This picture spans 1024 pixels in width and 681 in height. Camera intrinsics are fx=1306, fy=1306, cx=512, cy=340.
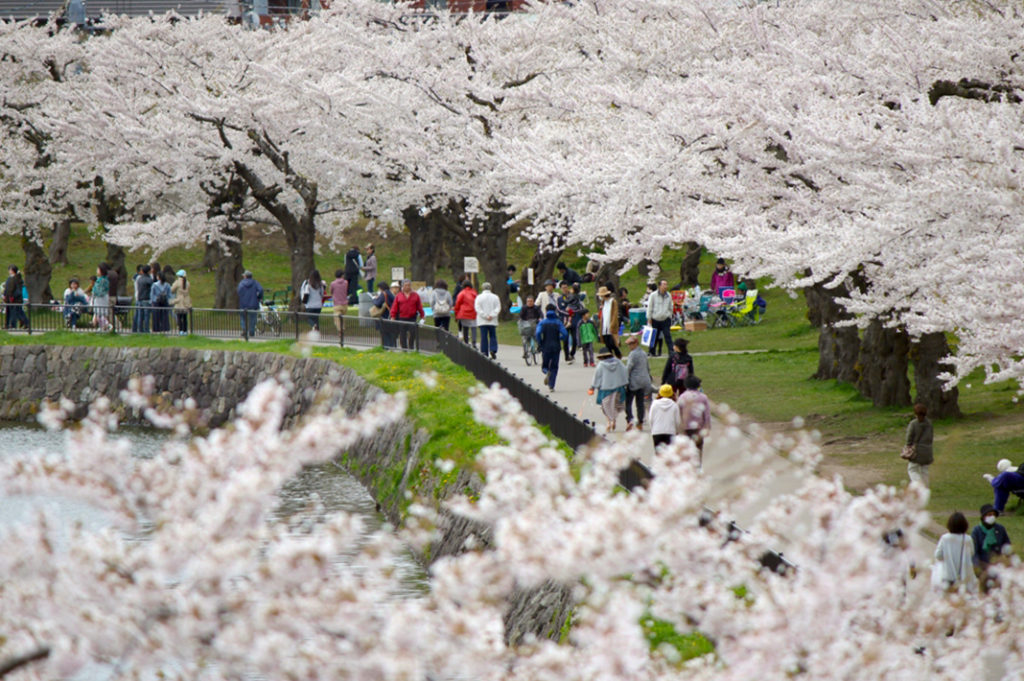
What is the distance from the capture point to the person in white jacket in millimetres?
23906

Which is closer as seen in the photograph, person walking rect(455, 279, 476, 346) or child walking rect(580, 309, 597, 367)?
child walking rect(580, 309, 597, 367)

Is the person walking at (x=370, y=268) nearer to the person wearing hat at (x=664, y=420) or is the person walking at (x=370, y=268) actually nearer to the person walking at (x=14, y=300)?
the person walking at (x=14, y=300)

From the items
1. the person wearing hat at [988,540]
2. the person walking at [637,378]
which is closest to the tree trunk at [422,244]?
the person walking at [637,378]

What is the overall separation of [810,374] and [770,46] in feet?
22.2

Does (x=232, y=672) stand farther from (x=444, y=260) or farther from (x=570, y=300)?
(x=444, y=260)

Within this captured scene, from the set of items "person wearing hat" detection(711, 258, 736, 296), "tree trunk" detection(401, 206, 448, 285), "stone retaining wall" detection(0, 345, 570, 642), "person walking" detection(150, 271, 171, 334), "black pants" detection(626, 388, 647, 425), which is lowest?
"stone retaining wall" detection(0, 345, 570, 642)

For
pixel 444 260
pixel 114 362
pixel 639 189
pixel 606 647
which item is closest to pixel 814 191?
pixel 639 189

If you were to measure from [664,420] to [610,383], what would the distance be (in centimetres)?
299

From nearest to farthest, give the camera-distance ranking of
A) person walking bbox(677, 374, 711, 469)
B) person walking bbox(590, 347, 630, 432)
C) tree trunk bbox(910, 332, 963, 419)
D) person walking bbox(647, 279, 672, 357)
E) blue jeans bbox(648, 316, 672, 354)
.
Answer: person walking bbox(677, 374, 711, 469) → person walking bbox(590, 347, 630, 432) → tree trunk bbox(910, 332, 963, 419) → person walking bbox(647, 279, 672, 357) → blue jeans bbox(648, 316, 672, 354)

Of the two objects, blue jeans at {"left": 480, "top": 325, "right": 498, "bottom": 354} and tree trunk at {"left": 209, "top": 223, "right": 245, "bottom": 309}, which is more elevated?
tree trunk at {"left": 209, "top": 223, "right": 245, "bottom": 309}

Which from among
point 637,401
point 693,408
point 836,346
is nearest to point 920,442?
point 693,408

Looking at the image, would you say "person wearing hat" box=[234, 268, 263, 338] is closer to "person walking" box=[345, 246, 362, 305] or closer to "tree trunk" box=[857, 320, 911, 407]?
"person walking" box=[345, 246, 362, 305]

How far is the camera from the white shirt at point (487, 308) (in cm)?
2389

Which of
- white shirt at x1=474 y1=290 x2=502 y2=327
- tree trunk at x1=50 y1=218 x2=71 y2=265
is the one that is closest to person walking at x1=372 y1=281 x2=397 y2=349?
white shirt at x1=474 y1=290 x2=502 y2=327
